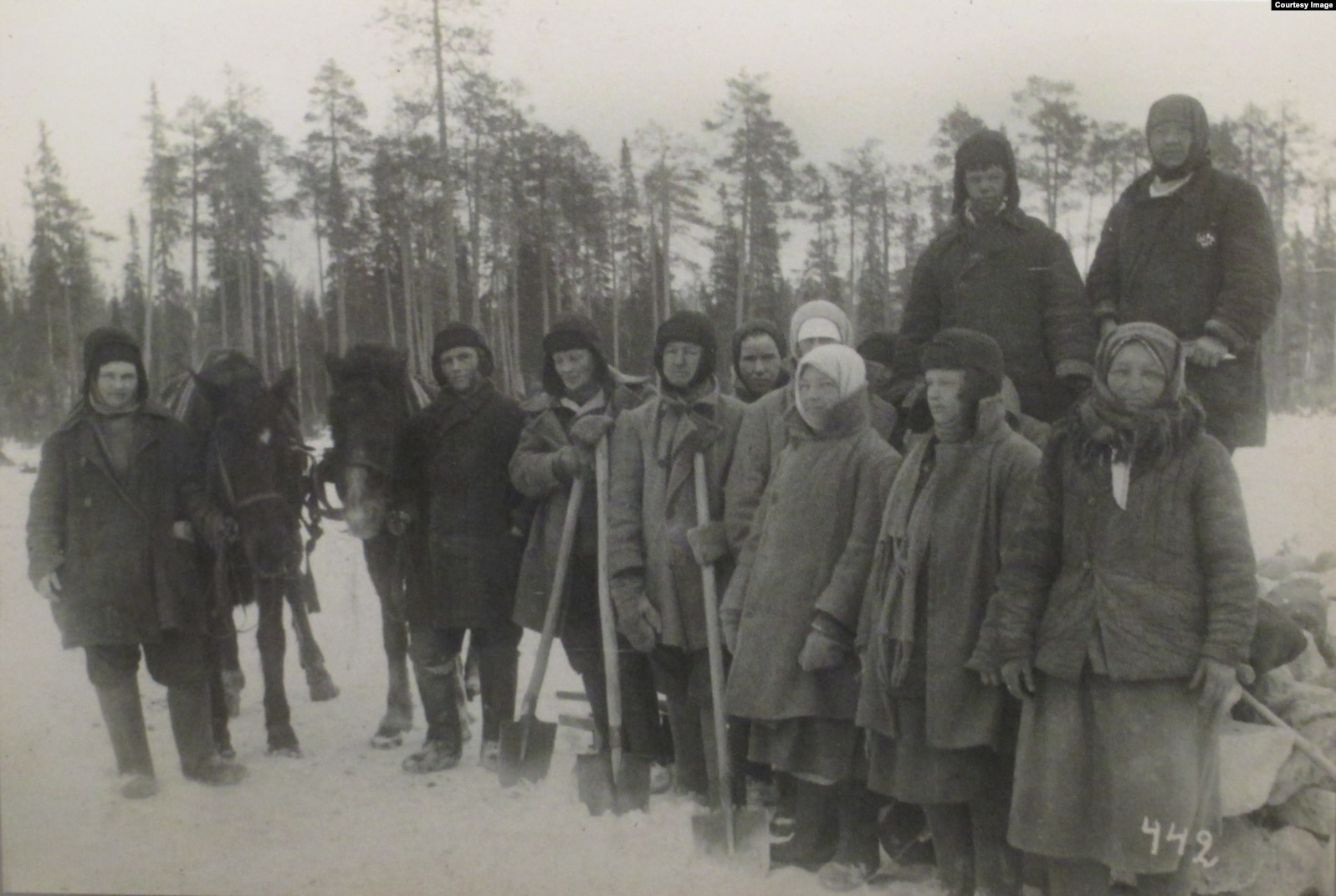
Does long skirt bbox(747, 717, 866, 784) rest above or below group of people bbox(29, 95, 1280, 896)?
below

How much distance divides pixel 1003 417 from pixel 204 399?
142 inches

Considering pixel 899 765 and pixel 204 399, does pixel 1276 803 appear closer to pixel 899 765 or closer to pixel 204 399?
pixel 899 765

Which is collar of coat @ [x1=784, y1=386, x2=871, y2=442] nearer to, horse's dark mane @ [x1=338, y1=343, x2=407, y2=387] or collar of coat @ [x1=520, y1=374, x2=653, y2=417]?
collar of coat @ [x1=520, y1=374, x2=653, y2=417]

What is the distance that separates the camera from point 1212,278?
3.68m

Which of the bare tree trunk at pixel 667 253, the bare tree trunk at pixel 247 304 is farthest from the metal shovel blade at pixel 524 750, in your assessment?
the bare tree trunk at pixel 247 304

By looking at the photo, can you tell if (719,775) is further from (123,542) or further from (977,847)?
(123,542)

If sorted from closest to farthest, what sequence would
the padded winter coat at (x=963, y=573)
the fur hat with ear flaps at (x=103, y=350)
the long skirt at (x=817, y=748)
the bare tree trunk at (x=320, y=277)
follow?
the padded winter coat at (x=963, y=573)
the long skirt at (x=817, y=748)
the fur hat with ear flaps at (x=103, y=350)
the bare tree trunk at (x=320, y=277)

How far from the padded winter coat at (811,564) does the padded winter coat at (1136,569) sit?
586 mm

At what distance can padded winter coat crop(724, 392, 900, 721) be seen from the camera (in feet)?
11.9

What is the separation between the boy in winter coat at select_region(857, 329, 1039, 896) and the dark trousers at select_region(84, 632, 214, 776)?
9.94 feet

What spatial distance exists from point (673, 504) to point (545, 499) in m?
0.79

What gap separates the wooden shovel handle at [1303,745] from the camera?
11.1 feet

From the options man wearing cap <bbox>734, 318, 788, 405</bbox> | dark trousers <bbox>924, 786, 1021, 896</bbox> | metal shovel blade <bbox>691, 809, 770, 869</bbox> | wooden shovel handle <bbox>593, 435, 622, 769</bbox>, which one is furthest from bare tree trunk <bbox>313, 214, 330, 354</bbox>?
dark trousers <bbox>924, 786, 1021, 896</bbox>

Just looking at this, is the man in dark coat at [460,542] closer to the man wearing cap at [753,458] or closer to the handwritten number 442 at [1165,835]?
the man wearing cap at [753,458]
